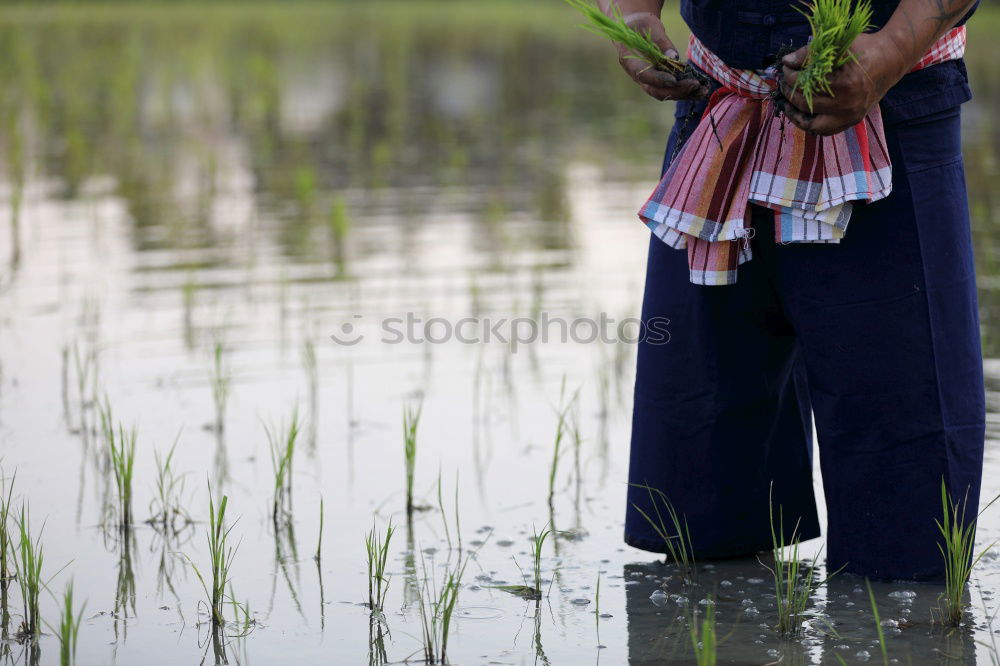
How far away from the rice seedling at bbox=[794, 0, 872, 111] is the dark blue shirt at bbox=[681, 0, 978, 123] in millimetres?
180

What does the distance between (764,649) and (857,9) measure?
1.17 meters

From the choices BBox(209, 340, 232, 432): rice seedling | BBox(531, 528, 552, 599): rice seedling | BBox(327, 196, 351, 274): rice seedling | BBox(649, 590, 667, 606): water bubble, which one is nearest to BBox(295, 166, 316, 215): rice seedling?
BBox(327, 196, 351, 274): rice seedling

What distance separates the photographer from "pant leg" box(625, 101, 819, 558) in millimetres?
2707

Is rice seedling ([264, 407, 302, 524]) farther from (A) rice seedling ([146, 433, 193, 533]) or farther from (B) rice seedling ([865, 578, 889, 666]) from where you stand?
(B) rice seedling ([865, 578, 889, 666])

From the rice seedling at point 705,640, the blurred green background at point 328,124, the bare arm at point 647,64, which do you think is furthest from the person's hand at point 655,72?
the blurred green background at point 328,124

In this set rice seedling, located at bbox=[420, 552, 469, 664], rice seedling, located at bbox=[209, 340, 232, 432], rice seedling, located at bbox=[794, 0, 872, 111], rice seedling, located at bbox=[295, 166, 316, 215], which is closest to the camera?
rice seedling, located at bbox=[794, 0, 872, 111]

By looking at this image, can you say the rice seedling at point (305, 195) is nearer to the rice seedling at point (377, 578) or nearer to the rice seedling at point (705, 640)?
the rice seedling at point (377, 578)

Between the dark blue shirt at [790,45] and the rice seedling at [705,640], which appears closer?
the rice seedling at [705,640]

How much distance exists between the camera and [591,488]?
3408mm

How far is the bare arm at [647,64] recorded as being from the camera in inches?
99.9

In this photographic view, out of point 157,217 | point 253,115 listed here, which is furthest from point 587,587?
point 253,115

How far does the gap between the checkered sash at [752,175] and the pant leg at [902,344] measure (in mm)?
68

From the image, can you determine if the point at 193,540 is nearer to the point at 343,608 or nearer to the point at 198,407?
the point at 343,608

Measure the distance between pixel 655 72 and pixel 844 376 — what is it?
2.27 ft
